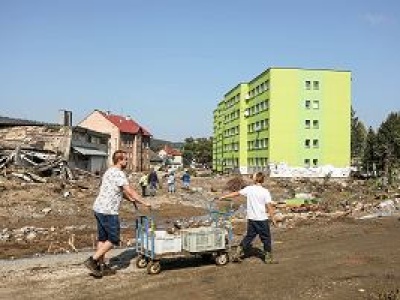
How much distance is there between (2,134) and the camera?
4638 cm

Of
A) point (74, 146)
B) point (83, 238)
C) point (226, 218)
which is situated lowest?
point (83, 238)

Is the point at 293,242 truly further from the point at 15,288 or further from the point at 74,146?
the point at 74,146

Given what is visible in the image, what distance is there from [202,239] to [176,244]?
0.50 m

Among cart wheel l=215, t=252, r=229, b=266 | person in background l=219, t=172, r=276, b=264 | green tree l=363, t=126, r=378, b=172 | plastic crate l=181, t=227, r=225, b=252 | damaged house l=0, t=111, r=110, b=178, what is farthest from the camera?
green tree l=363, t=126, r=378, b=172

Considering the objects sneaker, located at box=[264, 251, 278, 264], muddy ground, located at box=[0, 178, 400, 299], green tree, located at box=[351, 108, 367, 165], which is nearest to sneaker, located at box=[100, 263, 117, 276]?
muddy ground, located at box=[0, 178, 400, 299]

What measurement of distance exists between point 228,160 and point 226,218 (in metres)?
88.2

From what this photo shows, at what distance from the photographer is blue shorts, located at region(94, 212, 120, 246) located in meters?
9.27

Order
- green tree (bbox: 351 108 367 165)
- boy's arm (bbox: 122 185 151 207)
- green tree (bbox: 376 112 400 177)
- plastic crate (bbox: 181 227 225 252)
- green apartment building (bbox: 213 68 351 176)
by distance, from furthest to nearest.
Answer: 1. green tree (bbox: 351 108 367 165)
2. green tree (bbox: 376 112 400 177)
3. green apartment building (bbox: 213 68 351 176)
4. plastic crate (bbox: 181 227 225 252)
5. boy's arm (bbox: 122 185 151 207)

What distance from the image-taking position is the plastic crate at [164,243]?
31.6ft

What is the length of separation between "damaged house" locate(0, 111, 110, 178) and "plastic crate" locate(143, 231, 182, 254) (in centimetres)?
2990

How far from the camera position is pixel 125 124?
86625 millimetres

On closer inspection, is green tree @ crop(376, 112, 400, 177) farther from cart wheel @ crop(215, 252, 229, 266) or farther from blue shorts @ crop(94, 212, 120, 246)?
blue shorts @ crop(94, 212, 120, 246)

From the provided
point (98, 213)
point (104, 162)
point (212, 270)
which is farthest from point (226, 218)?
point (104, 162)

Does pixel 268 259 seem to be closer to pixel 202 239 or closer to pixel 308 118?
pixel 202 239
